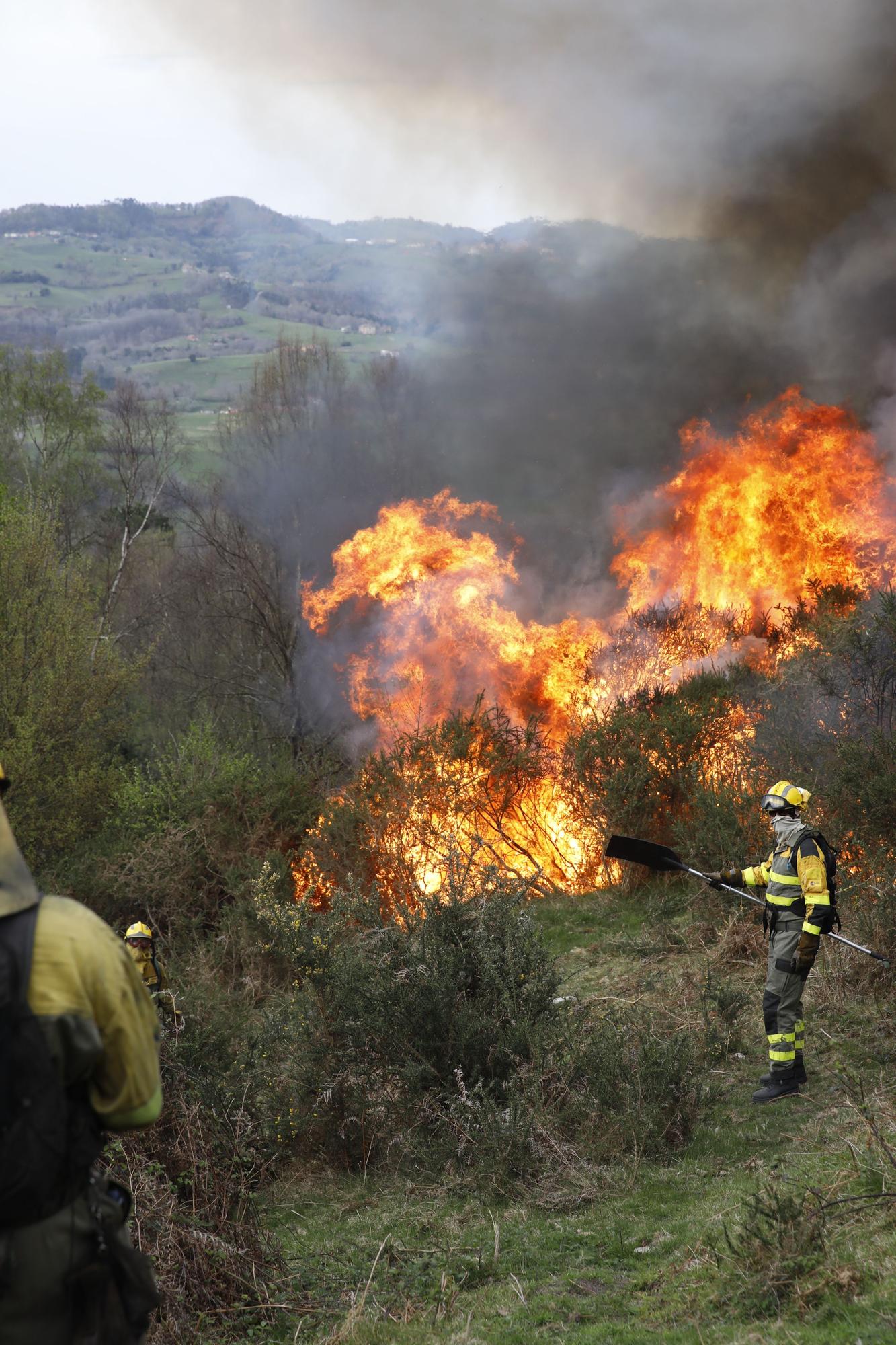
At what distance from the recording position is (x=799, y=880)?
753 cm

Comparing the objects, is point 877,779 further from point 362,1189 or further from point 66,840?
point 66,840

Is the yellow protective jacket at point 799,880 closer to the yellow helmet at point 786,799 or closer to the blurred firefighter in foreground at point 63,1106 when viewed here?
the yellow helmet at point 786,799

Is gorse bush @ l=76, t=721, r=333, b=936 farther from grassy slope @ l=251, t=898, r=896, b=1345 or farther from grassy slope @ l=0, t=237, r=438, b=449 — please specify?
grassy slope @ l=0, t=237, r=438, b=449

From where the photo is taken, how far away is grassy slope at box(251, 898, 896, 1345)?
14.4 feet

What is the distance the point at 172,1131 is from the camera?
216 inches

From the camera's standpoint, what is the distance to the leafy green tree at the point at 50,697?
18.2m

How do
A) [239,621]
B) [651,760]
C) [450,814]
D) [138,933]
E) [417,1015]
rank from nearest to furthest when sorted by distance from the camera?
[417,1015] < [138,933] < [651,760] < [450,814] < [239,621]

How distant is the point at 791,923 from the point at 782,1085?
1107 millimetres

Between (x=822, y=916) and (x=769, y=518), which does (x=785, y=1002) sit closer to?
(x=822, y=916)

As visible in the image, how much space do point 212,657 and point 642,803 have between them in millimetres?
17563

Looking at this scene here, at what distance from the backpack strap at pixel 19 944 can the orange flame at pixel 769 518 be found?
18.8 meters

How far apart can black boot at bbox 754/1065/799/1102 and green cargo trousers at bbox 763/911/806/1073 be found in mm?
19

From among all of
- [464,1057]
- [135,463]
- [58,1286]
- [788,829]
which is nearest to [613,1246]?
[464,1057]

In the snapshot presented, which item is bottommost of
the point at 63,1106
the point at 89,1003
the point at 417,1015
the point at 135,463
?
the point at 417,1015
